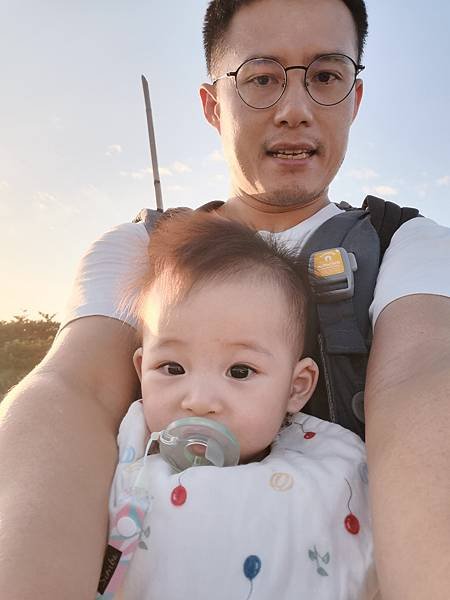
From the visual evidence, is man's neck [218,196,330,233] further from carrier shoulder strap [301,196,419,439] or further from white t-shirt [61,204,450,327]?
carrier shoulder strap [301,196,419,439]

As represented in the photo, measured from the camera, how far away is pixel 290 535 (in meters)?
1.53

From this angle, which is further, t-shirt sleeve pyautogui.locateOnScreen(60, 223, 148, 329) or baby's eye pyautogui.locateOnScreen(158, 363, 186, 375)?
t-shirt sleeve pyautogui.locateOnScreen(60, 223, 148, 329)

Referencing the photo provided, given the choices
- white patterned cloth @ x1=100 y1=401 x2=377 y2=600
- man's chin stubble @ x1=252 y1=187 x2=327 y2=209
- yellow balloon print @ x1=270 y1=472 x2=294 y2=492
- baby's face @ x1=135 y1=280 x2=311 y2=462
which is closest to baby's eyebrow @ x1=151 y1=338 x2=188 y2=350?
baby's face @ x1=135 y1=280 x2=311 y2=462

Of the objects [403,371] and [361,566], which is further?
[403,371]

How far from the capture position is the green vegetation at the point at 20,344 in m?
10.3

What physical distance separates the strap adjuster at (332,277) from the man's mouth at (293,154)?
795 millimetres

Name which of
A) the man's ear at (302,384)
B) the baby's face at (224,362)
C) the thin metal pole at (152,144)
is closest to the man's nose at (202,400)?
the baby's face at (224,362)

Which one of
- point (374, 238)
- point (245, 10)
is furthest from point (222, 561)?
point (245, 10)

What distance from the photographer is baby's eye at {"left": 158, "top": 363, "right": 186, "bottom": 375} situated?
1858 mm

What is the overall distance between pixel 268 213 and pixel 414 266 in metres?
1.11

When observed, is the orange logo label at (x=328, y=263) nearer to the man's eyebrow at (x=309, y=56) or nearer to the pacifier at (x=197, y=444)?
the pacifier at (x=197, y=444)

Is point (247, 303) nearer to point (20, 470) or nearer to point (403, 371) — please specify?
point (403, 371)

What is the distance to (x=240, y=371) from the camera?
1.82 meters

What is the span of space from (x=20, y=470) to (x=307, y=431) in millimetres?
897
